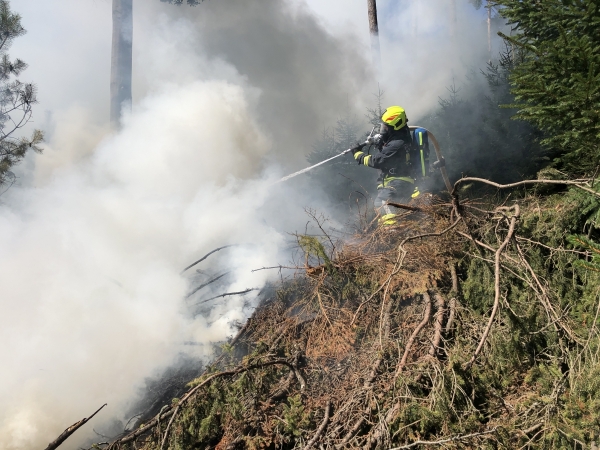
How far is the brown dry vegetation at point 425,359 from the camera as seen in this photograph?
8.12 ft

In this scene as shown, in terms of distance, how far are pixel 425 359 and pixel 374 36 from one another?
960 centimetres

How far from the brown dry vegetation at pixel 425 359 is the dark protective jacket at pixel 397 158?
1.27 meters

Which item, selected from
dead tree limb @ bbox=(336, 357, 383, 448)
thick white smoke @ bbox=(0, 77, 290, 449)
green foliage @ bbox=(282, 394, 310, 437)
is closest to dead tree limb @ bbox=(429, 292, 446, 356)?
dead tree limb @ bbox=(336, 357, 383, 448)

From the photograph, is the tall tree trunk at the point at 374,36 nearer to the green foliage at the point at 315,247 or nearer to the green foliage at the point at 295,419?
the green foliage at the point at 315,247

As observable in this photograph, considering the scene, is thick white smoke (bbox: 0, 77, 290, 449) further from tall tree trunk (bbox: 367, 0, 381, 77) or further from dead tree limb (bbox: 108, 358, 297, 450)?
tall tree trunk (bbox: 367, 0, 381, 77)

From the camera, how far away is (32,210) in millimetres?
5676

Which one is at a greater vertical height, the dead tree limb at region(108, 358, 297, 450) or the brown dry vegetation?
the dead tree limb at region(108, 358, 297, 450)

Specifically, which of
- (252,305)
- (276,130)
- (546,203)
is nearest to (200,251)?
(252,305)

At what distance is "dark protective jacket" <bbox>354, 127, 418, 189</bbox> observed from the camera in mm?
5297

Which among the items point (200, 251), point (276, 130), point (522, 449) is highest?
point (276, 130)

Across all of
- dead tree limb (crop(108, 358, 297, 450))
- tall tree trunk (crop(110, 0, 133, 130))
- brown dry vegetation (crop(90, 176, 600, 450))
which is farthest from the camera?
tall tree trunk (crop(110, 0, 133, 130))

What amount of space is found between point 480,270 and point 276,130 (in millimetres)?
7325

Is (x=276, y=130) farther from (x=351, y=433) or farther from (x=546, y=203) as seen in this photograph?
(x=351, y=433)

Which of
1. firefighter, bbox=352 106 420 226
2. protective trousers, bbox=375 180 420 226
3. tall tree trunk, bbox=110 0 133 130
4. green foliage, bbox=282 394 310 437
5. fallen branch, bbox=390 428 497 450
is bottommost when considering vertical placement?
fallen branch, bbox=390 428 497 450
